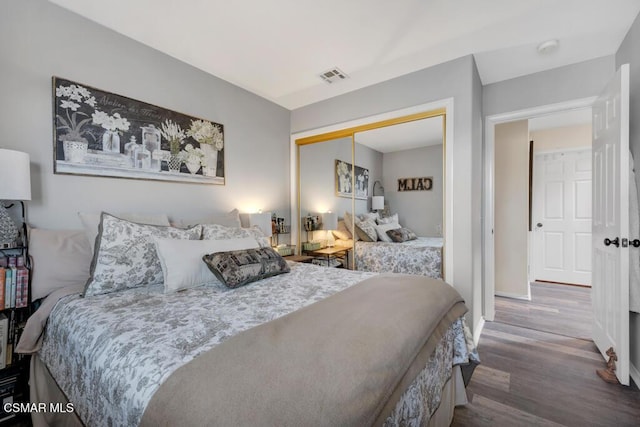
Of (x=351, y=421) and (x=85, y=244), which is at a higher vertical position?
(x=85, y=244)

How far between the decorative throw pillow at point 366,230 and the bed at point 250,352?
1.47m

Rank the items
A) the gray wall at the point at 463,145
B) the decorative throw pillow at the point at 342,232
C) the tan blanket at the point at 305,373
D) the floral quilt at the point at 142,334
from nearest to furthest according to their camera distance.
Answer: the tan blanket at the point at 305,373 < the floral quilt at the point at 142,334 < the gray wall at the point at 463,145 < the decorative throw pillow at the point at 342,232

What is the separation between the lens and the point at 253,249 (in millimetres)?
1977

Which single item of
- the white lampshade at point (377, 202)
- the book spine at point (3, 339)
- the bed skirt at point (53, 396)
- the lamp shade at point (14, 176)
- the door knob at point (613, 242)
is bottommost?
the bed skirt at point (53, 396)

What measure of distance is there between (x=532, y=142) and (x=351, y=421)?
17.5ft

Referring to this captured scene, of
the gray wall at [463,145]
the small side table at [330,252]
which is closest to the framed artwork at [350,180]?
the small side table at [330,252]

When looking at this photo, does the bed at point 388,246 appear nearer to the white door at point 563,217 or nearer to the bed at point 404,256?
the bed at point 404,256

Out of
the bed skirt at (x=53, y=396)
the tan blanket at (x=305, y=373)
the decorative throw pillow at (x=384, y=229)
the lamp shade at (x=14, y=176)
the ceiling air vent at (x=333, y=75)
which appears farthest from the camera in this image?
the decorative throw pillow at (x=384, y=229)

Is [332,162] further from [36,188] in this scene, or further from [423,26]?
[36,188]

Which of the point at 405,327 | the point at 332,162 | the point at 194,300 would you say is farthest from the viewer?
the point at 332,162

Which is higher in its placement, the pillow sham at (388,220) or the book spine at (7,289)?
the pillow sham at (388,220)

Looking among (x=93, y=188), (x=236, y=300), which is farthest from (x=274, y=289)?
(x=93, y=188)

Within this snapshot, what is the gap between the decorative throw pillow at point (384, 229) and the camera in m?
3.14

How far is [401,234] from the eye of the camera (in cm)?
305
